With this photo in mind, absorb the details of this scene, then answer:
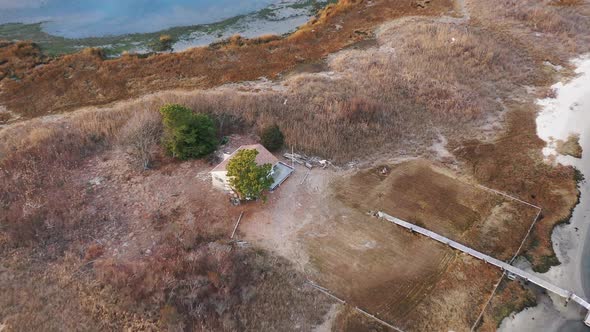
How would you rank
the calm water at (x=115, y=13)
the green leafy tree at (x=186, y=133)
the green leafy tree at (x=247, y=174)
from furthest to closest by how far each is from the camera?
the calm water at (x=115, y=13), the green leafy tree at (x=186, y=133), the green leafy tree at (x=247, y=174)

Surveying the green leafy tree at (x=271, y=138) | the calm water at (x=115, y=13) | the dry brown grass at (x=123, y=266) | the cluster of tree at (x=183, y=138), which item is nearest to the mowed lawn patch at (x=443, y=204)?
the green leafy tree at (x=271, y=138)

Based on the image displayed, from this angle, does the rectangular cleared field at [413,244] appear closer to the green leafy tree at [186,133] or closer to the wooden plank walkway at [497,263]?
the wooden plank walkway at [497,263]

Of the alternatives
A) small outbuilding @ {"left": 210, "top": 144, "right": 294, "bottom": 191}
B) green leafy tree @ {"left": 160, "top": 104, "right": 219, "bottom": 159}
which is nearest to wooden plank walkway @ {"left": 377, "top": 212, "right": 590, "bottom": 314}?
small outbuilding @ {"left": 210, "top": 144, "right": 294, "bottom": 191}

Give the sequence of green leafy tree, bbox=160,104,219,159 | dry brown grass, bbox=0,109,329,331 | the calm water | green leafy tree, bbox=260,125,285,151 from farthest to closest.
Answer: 1. the calm water
2. green leafy tree, bbox=260,125,285,151
3. green leafy tree, bbox=160,104,219,159
4. dry brown grass, bbox=0,109,329,331

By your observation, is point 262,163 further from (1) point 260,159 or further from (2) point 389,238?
(2) point 389,238

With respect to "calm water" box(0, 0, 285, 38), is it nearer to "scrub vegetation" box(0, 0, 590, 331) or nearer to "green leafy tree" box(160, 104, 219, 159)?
"scrub vegetation" box(0, 0, 590, 331)

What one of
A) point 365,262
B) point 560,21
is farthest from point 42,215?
point 560,21
